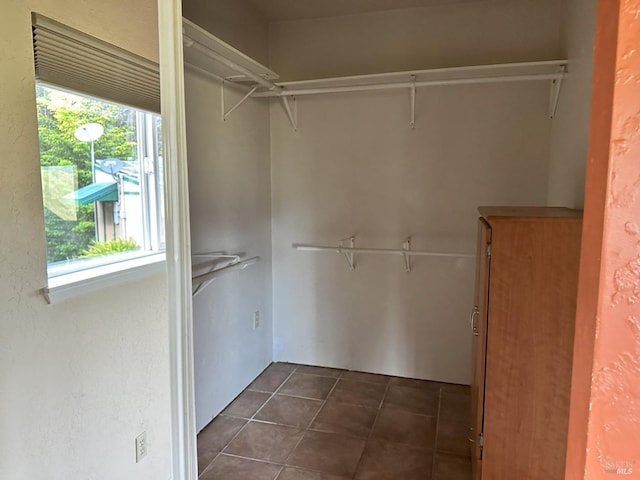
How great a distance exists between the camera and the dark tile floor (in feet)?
7.13

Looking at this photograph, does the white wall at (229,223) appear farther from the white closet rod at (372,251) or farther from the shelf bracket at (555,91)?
the shelf bracket at (555,91)

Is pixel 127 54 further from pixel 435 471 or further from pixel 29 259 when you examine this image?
pixel 435 471

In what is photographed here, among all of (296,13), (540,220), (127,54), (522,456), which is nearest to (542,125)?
(540,220)

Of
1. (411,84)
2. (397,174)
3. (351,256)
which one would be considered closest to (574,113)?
(411,84)

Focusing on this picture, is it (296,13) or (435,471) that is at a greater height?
(296,13)

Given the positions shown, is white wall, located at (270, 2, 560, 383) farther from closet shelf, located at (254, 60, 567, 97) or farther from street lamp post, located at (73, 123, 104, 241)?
street lamp post, located at (73, 123, 104, 241)

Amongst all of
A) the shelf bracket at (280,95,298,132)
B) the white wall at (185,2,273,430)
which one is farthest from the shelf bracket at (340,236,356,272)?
the shelf bracket at (280,95,298,132)

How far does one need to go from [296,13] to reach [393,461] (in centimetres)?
286

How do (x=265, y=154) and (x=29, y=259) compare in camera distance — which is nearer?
(x=29, y=259)

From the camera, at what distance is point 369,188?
315 centimetres

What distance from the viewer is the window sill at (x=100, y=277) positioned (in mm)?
1327

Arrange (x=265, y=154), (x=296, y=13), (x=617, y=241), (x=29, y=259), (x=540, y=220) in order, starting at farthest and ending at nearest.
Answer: (x=265, y=154)
(x=296, y=13)
(x=540, y=220)
(x=29, y=259)
(x=617, y=241)

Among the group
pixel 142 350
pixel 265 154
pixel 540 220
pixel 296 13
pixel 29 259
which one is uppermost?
pixel 296 13

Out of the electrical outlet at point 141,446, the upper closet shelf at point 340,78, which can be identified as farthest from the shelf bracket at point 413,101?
the electrical outlet at point 141,446
